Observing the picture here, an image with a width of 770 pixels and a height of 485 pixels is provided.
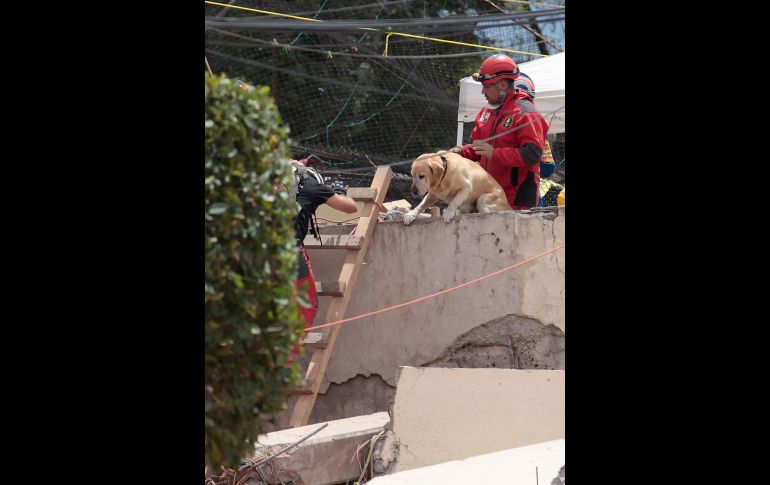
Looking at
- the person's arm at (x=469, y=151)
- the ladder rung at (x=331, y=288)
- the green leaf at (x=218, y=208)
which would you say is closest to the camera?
the green leaf at (x=218, y=208)

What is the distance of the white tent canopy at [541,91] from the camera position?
9922mm

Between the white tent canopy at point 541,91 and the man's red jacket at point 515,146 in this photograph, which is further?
the white tent canopy at point 541,91

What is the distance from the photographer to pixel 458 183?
706 cm

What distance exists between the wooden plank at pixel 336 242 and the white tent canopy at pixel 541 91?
11.7 ft

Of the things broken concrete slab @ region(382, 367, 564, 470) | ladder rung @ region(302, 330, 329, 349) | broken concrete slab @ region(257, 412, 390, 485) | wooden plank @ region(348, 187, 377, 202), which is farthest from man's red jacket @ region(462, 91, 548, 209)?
broken concrete slab @ region(257, 412, 390, 485)

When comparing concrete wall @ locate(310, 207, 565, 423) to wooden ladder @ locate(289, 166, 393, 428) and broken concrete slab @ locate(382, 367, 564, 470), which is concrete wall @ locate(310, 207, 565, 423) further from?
broken concrete slab @ locate(382, 367, 564, 470)

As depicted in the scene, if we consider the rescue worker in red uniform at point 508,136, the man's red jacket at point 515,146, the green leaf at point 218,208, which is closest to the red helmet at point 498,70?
the rescue worker in red uniform at point 508,136

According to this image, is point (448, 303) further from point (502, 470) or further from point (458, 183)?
point (502, 470)

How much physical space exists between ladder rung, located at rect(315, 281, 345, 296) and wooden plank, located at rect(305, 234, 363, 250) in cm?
32

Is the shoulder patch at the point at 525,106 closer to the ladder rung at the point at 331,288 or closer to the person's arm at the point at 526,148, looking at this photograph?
the person's arm at the point at 526,148

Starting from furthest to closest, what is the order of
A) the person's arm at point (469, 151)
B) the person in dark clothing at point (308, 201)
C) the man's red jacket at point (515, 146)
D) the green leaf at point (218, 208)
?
the person's arm at point (469, 151) → the man's red jacket at point (515, 146) → the person in dark clothing at point (308, 201) → the green leaf at point (218, 208)

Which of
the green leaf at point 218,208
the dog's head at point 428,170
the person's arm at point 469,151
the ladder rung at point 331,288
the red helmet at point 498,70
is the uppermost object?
the red helmet at point 498,70

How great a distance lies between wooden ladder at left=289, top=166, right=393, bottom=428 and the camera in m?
6.52
